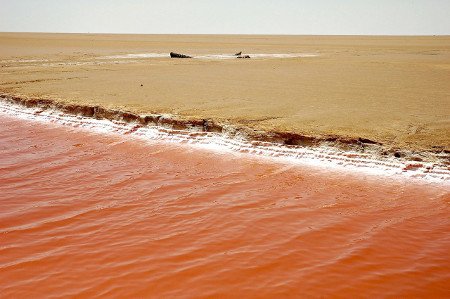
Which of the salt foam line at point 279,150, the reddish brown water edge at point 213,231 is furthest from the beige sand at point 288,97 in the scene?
the reddish brown water edge at point 213,231

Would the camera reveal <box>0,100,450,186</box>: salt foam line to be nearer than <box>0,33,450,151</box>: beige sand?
Yes

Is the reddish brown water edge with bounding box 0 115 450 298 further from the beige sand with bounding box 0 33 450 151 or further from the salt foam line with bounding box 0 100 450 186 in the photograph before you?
the beige sand with bounding box 0 33 450 151

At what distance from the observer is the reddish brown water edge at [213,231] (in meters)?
3.22

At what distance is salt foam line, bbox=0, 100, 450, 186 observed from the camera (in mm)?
5629

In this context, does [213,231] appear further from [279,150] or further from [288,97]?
[288,97]

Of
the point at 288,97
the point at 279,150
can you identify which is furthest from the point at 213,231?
the point at 288,97

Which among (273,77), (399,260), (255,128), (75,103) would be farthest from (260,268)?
(273,77)

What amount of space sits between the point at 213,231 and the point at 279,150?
290 centimetres

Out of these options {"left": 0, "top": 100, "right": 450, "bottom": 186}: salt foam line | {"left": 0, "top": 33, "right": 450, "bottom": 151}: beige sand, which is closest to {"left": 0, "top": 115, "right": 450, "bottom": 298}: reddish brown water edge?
{"left": 0, "top": 100, "right": 450, "bottom": 186}: salt foam line

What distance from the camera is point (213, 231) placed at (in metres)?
4.08

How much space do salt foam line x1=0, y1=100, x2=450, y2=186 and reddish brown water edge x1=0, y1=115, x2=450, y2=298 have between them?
1.10ft

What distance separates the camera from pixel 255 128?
731 cm

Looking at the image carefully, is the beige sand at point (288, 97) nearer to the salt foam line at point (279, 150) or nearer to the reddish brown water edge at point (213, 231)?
the salt foam line at point (279, 150)

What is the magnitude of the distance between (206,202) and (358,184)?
78.0 inches
